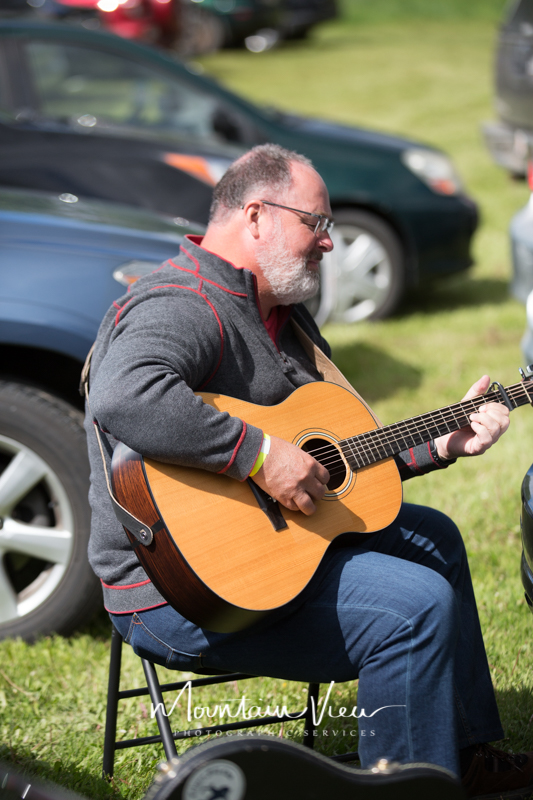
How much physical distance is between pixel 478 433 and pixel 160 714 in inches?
42.7

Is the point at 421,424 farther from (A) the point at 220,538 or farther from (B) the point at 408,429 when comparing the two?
(A) the point at 220,538

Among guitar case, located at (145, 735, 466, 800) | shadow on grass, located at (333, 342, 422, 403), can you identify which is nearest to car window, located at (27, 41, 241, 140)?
shadow on grass, located at (333, 342, 422, 403)

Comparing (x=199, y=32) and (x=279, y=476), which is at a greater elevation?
(x=199, y=32)

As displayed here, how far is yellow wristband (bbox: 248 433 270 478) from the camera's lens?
1.99 meters

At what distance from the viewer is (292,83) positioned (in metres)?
16.1

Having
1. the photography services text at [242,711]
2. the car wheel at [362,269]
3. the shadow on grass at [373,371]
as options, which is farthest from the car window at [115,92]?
the photography services text at [242,711]

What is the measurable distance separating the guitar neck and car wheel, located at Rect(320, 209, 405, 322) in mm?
3734

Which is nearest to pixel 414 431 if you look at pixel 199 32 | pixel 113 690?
pixel 113 690

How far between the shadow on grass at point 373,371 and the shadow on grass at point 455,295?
3.28 ft

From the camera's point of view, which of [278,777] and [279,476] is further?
[279,476]

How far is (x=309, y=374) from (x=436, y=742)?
1.01 metres

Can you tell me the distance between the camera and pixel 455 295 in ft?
24.3

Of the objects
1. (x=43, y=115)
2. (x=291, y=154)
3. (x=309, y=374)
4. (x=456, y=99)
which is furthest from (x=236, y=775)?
(x=456, y=99)

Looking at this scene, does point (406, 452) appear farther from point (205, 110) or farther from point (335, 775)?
point (205, 110)
